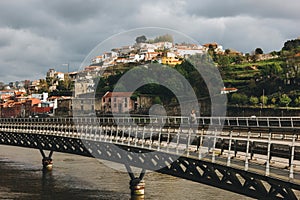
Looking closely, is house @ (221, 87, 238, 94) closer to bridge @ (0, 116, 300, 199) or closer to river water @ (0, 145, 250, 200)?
river water @ (0, 145, 250, 200)

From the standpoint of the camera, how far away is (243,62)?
516ft

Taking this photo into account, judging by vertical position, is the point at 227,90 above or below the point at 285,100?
above

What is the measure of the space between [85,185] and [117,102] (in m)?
85.5

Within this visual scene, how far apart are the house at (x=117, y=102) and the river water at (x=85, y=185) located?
68483 mm

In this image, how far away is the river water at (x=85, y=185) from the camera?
3195 centimetres

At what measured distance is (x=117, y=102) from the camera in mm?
121562

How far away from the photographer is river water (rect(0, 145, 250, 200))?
31953 mm

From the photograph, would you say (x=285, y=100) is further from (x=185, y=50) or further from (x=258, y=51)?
(x=185, y=50)

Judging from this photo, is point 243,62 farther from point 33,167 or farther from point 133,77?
point 33,167

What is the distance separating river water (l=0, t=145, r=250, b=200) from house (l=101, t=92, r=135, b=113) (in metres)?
68.5

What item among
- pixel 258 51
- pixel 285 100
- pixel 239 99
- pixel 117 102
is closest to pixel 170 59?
pixel 258 51

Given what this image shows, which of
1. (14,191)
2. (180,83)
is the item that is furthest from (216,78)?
(14,191)

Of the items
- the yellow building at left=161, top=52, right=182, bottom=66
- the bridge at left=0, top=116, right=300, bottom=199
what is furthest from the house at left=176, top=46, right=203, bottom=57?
the bridge at left=0, top=116, right=300, bottom=199

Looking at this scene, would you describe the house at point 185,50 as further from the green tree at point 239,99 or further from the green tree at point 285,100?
the green tree at point 285,100
